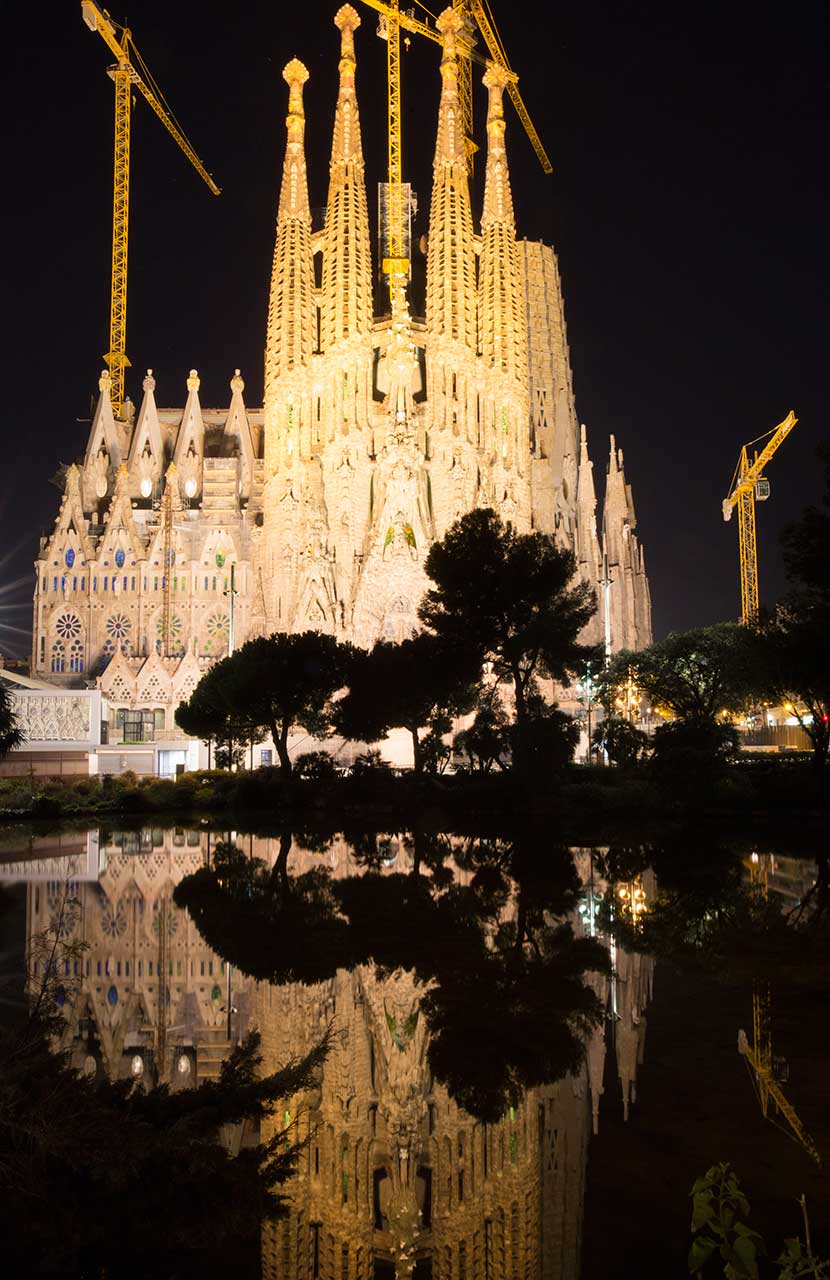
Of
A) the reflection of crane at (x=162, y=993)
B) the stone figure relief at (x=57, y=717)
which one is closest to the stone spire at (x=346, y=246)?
the stone figure relief at (x=57, y=717)

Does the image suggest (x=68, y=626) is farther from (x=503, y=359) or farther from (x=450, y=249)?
(x=450, y=249)

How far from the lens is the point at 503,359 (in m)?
57.9

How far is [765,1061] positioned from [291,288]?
5929 cm

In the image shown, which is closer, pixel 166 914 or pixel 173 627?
pixel 166 914

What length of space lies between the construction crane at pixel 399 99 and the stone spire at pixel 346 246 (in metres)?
2.12

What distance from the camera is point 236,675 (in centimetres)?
3222

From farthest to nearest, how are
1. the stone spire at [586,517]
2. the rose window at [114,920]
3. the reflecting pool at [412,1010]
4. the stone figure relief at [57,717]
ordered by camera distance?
the stone spire at [586,517], the stone figure relief at [57,717], the rose window at [114,920], the reflecting pool at [412,1010]

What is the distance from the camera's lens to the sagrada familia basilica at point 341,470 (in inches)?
2163

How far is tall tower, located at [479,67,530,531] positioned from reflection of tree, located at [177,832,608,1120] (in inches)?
1681

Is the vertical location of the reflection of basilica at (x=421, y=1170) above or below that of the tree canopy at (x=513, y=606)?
below

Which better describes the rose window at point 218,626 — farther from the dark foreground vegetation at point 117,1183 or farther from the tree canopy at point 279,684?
the dark foreground vegetation at point 117,1183

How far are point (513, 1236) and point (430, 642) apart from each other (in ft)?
92.4

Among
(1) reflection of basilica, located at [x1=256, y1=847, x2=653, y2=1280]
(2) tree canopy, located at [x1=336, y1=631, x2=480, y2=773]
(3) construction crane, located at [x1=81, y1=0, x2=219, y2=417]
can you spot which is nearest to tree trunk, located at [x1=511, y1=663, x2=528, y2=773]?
(2) tree canopy, located at [x1=336, y1=631, x2=480, y2=773]

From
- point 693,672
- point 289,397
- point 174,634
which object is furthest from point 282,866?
point 174,634
